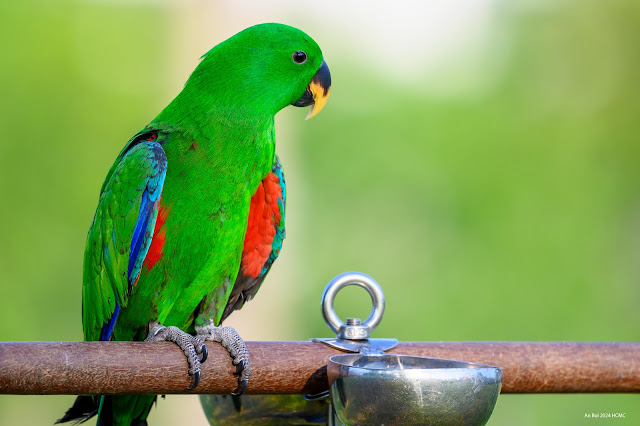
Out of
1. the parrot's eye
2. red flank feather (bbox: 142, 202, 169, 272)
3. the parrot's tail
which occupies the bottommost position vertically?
the parrot's tail

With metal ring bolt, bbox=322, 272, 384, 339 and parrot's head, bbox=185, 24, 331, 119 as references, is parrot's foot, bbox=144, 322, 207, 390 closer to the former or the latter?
metal ring bolt, bbox=322, 272, 384, 339

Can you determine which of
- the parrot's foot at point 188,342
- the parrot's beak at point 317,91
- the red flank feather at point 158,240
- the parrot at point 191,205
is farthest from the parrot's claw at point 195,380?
the parrot's beak at point 317,91

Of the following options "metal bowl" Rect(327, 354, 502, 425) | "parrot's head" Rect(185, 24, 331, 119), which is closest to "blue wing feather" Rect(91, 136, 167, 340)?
"parrot's head" Rect(185, 24, 331, 119)

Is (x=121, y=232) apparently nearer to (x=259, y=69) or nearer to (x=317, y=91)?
(x=259, y=69)

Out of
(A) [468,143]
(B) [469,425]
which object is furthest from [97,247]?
(A) [468,143]

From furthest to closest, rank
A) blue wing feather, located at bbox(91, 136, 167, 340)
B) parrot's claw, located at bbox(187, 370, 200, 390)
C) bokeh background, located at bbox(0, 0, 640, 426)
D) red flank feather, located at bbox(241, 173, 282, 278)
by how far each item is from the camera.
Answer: bokeh background, located at bbox(0, 0, 640, 426) < red flank feather, located at bbox(241, 173, 282, 278) < blue wing feather, located at bbox(91, 136, 167, 340) < parrot's claw, located at bbox(187, 370, 200, 390)

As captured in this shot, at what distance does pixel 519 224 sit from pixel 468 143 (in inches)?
38.3

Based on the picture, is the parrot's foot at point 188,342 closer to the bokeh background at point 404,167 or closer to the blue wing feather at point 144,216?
the blue wing feather at point 144,216

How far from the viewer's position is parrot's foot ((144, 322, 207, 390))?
1.36 meters

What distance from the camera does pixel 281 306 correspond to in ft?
13.8

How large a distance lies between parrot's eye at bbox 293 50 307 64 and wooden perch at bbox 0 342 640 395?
2.56 feet

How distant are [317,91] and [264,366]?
0.85 meters

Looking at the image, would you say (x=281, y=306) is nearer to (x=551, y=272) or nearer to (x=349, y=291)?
(x=349, y=291)

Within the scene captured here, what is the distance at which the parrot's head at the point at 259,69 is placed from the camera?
172 centimetres
